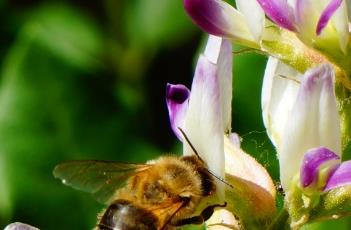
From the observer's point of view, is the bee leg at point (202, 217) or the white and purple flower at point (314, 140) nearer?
the white and purple flower at point (314, 140)

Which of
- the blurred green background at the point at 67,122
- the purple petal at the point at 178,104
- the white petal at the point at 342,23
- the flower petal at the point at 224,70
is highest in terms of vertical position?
the white petal at the point at 342,23

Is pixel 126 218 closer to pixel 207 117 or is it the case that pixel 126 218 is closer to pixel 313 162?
pixel 207 117

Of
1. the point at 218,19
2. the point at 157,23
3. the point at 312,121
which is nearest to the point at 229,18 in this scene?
the point at 218,19

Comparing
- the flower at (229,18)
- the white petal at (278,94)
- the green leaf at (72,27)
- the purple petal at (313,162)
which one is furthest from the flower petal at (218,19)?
the green leaf at (72,27)

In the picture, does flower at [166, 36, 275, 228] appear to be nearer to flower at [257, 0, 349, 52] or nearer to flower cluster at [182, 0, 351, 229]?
flower cluster at [182, 0, 351, 229]

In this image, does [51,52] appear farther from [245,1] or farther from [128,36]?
[245,1]

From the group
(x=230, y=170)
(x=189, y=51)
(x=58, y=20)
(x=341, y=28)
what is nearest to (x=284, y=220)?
(x=230, y=170)

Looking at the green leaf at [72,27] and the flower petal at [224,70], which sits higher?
the flower petal at [224,70]

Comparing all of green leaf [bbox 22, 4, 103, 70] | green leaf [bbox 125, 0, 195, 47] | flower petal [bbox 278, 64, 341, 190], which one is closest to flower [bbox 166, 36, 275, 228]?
flower petal [bbox 278, 64, 341, 190]

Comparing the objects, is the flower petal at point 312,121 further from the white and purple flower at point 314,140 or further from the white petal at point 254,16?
the white petal at point 254,16
